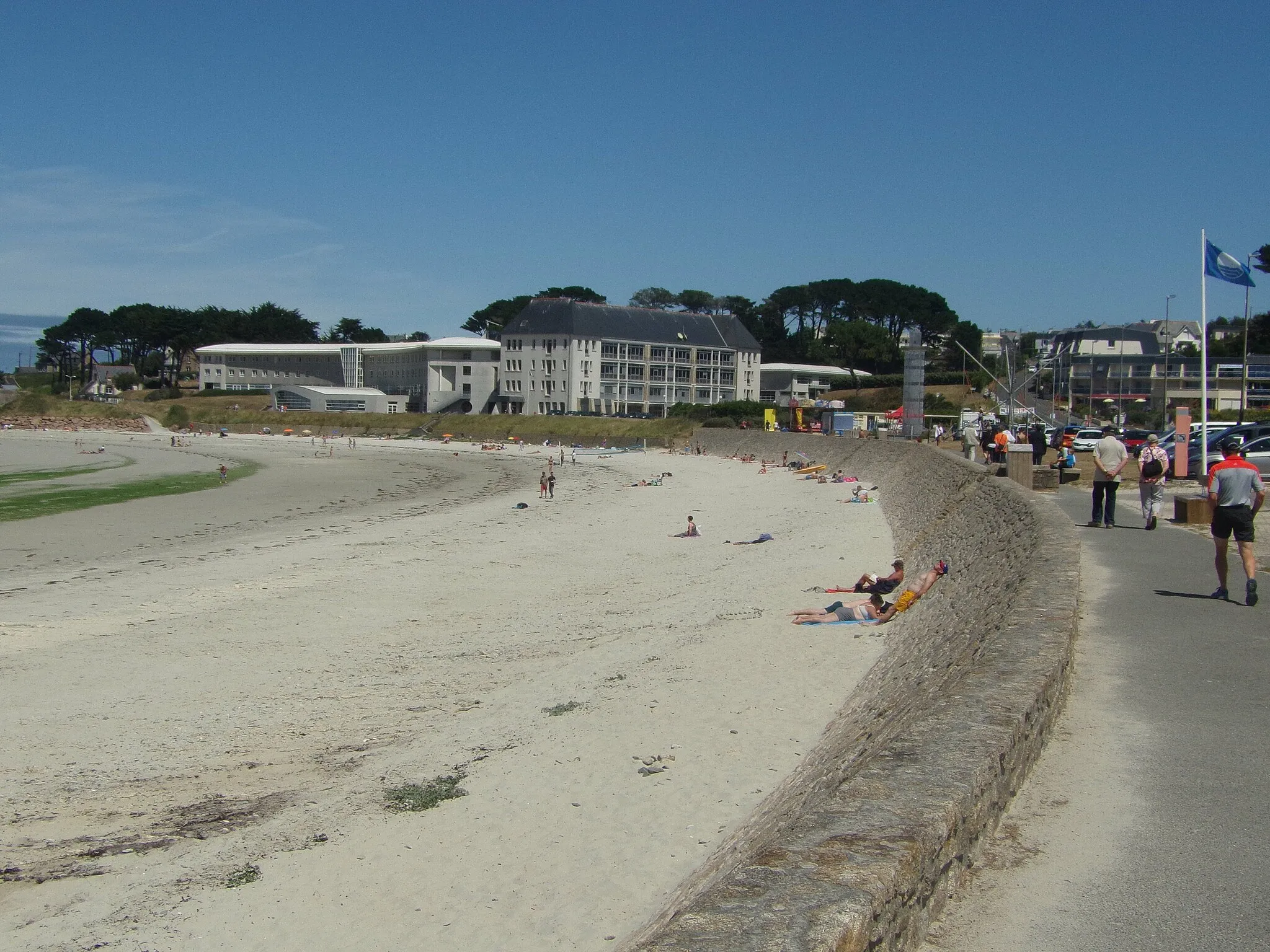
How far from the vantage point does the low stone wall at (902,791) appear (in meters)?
3.12

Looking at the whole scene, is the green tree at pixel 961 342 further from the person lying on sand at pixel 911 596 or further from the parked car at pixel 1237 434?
the person lying on sand at pixel 911 596

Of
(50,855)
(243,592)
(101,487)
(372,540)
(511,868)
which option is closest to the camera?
(511,868)

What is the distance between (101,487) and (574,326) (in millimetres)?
52550

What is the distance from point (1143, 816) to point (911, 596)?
800cm

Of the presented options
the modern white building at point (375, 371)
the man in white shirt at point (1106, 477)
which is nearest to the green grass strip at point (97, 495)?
the man in white shirt at point (1106, 477)

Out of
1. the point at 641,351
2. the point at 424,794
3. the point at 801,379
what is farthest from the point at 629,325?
the point at 424,794

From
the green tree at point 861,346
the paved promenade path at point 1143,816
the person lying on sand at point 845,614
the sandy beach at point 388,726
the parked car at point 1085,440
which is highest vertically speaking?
the green tree at point 861,346

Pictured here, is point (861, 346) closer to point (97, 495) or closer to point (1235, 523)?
point (97, 495)

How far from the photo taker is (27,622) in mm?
14438

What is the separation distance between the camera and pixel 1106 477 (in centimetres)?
1559

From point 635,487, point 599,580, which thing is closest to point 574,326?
point 635,487

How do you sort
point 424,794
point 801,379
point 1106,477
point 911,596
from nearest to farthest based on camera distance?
point 424,794, point 911,596, point 1106,477, point 801,379

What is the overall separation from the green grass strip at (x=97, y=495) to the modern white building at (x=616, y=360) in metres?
44.2

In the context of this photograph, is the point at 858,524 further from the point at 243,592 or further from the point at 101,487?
the point at 101,487
